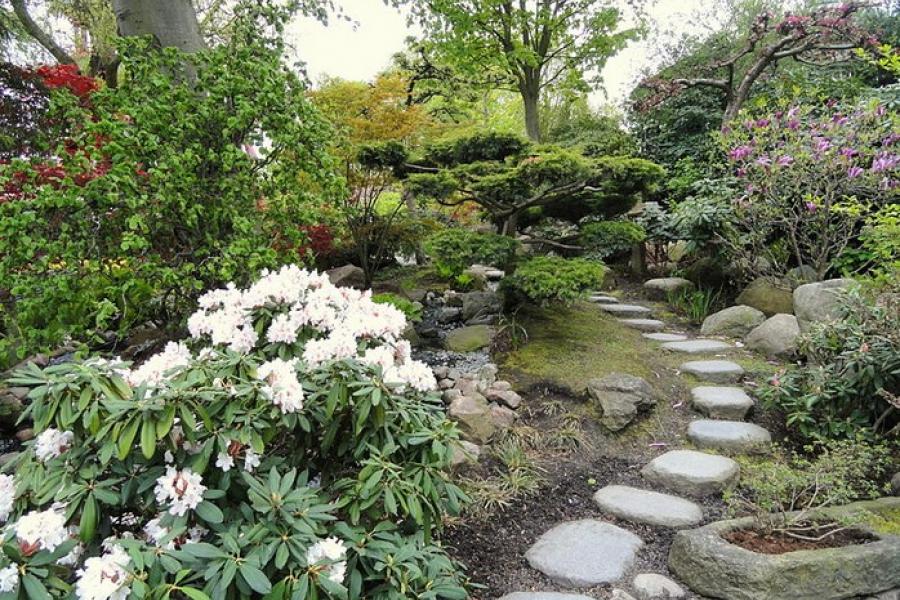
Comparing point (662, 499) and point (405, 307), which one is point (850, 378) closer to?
point (662, 499)

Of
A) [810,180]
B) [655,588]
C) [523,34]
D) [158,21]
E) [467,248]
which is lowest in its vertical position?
[655,588]

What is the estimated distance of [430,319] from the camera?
4.78 meters

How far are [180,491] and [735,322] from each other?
4.22m

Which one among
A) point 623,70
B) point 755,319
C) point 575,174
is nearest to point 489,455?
point 575,174

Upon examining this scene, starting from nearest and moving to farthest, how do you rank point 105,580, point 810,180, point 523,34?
point 105,580
point 810,180
point 523,34

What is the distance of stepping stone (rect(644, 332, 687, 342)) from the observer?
164 inches

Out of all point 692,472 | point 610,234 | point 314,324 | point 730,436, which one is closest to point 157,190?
point 314,324

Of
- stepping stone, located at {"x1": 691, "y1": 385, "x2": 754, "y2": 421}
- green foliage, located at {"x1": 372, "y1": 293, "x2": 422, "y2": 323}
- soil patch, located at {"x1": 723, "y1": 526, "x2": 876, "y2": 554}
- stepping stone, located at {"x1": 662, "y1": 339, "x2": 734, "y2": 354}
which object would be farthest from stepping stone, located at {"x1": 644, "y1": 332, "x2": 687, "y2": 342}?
soil patch, located at {"x1": 723, "y1": 526, "x2": 876, "y2": 554}

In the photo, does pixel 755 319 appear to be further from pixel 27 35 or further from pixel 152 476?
pixel 27 35

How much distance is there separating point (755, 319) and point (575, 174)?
6.33 ft

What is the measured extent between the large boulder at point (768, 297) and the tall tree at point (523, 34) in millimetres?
3575

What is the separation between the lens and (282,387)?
1.32 metres

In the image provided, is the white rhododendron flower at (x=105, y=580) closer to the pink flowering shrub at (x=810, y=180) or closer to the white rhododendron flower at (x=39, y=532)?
the white rhododendron flower at (x=39, y=532)

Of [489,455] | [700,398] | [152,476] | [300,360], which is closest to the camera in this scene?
[152,476]
